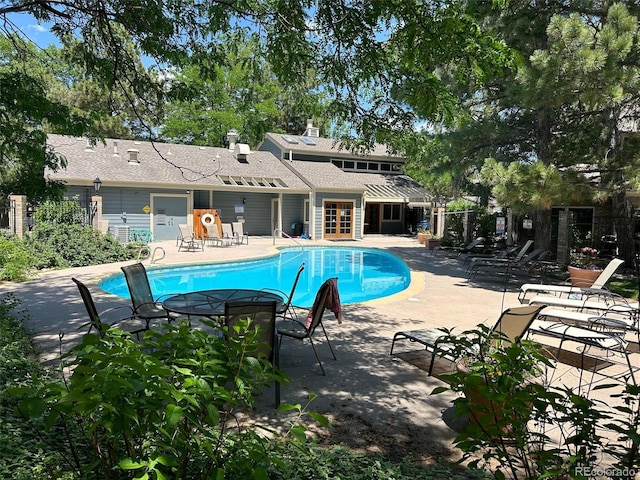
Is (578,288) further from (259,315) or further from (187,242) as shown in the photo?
(187,242)

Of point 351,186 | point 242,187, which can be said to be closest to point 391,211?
point 351,186

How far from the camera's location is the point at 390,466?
2.91 metres

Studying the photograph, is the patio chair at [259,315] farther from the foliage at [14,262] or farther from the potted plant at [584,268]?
the foliage at [14,262]

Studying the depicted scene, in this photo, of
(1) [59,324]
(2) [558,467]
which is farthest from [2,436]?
(1) [59,324]

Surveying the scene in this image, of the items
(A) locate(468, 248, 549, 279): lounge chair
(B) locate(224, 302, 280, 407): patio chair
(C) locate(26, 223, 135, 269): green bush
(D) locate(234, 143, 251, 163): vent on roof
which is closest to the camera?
(B) locate(224, 302, 280, 407): patio chair

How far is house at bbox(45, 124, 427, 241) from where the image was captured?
20172 mm

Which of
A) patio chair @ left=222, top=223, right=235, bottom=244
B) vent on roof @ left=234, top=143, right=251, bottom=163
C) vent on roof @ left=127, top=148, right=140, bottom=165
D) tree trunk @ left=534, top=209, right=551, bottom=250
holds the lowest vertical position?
patio chair @ left=222, top=223, right=235, bottom=244

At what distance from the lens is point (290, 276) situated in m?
14.9

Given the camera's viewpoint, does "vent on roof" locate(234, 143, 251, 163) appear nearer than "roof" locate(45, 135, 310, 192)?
No

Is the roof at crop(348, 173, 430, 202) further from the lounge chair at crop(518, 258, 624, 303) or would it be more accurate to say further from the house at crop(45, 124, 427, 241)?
the lounge chair at crop(518, 258, 624, 303)

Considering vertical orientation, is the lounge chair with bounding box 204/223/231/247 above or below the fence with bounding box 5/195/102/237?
below

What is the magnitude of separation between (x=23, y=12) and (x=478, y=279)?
36.8ft

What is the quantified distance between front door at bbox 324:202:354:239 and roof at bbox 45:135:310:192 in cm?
202

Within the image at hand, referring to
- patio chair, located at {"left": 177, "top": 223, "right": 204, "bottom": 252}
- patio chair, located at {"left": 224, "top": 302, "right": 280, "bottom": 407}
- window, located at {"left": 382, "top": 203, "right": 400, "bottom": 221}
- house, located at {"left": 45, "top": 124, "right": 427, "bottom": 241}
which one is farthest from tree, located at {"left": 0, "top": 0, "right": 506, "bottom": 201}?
window, located at {"left": 382, "top": 203, "right": 400, "bottom": 221}
